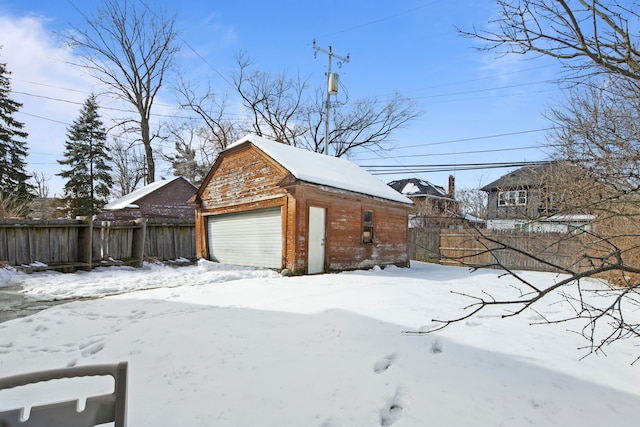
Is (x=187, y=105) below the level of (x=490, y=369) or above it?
above

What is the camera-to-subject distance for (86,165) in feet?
85.5

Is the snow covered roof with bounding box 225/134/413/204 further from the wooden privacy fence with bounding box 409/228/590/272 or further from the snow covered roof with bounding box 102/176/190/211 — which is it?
the snow covered roof with bounding box 102/176/190/211

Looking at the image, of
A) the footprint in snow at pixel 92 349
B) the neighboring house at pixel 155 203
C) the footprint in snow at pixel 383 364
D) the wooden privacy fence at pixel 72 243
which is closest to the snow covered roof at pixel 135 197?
the neighboring house at pixel 155 203

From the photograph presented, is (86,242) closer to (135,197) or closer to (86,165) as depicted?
(135,197)

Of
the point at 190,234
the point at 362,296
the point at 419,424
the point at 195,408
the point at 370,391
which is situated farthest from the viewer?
the point at 190,234

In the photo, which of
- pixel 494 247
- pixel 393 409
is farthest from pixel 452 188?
pixel 393 409

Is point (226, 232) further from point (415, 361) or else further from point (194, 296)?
point (415, 361)

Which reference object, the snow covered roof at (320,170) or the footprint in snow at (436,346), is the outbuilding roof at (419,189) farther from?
the footprint in snow at (436,346)

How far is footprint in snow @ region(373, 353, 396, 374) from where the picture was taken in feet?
10.4

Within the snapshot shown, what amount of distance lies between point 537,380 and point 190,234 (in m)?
13.5

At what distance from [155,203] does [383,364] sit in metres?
23.5

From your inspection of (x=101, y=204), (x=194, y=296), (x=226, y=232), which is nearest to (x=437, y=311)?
(x=194, y=296)

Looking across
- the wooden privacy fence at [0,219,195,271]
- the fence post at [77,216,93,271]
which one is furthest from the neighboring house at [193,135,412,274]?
the fence post at [77,216,93,271]

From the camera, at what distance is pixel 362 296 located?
→ 589cm
